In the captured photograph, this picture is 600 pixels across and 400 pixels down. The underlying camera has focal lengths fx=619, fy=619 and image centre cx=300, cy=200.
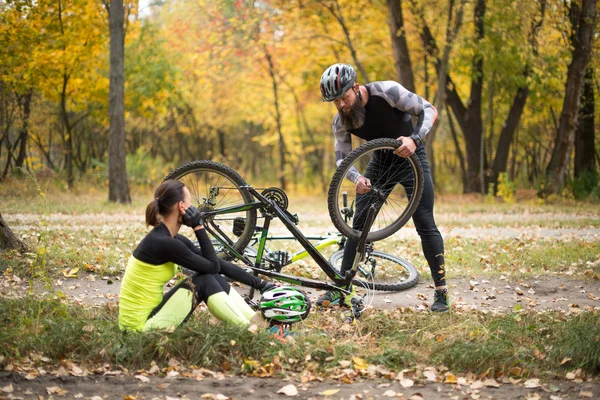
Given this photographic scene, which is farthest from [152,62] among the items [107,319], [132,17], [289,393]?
[289,393]

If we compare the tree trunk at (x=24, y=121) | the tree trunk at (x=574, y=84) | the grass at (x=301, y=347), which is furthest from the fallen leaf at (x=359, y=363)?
the tree trunk at (x=24, y=121)

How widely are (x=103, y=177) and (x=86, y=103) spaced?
9.41ft

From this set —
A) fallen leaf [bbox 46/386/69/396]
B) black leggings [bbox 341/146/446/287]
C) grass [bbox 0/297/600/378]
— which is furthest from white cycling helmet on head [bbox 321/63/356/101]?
fallen leaf [bbox 46/386/69/396]

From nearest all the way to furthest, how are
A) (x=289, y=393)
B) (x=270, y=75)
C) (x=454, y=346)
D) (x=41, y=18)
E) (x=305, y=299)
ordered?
(x=289, y=393) → (x=454, y=346) → (x=305, y=299) → (x=41, y=18) → (x=270, y=75)

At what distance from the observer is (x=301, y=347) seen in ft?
14.9

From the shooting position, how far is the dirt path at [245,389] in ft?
12.4

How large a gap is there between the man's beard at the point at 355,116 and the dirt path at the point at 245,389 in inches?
85.4

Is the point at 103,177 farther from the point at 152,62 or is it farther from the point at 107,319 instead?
the point at 107,319

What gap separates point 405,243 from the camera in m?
9.73

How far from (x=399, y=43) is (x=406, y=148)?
13038mm

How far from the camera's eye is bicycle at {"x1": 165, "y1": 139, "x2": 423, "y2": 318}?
17.1ft

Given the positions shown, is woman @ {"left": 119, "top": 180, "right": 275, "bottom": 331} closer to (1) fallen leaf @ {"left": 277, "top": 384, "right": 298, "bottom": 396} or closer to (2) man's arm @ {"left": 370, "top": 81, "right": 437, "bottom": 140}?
(1) fallen leaf @ {"left": 277, "top": 384, "right": 298, "bottom": 396}

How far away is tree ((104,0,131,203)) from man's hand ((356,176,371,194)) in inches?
461

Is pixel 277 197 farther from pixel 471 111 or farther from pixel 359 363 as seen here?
pixel 471 111
